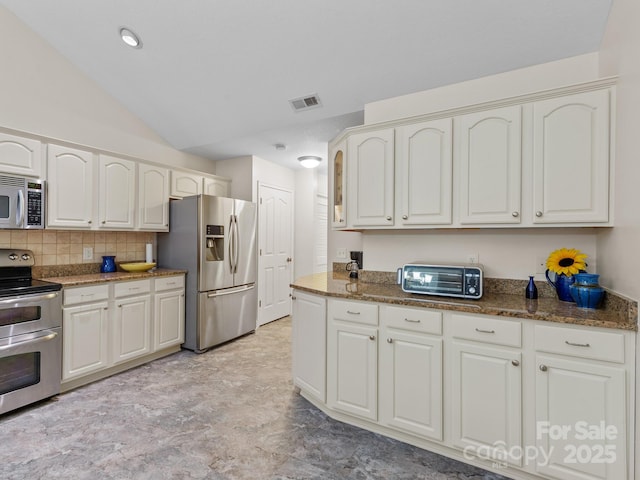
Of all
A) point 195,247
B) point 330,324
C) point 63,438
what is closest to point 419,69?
point 330,324

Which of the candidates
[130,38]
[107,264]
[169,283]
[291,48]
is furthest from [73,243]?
[291,48]

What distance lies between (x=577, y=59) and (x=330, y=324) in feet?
8.19

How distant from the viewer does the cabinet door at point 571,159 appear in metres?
1.78

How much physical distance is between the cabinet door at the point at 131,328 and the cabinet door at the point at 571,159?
3476 millimetres

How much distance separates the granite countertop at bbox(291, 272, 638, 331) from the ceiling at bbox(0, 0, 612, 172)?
5.45 feet

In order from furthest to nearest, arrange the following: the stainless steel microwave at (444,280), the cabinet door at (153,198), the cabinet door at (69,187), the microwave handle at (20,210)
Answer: the cabinet door at (153,198)
the cabinet door at (69,187)
the microwave handle at (20,210)
the stainless steel microwave at (444,280)

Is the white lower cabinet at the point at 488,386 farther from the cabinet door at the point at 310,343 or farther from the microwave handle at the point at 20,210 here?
the microwave handle at the point at 20,210

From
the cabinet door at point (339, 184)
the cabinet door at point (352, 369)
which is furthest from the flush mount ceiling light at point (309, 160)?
the cabinet door at point (352, 369)

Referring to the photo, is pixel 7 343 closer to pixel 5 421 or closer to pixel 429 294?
pixel 5 421

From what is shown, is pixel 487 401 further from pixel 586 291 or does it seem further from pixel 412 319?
pixel 586 291

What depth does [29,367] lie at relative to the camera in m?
2.39

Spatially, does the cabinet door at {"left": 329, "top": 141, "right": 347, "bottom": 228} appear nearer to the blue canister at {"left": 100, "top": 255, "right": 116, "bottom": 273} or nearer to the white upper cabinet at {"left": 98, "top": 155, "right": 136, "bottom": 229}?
the white upper cabinet at {"left": 98, "top": 155, "right": 136, "bottom": 229}

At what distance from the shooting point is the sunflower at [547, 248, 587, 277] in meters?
1.86

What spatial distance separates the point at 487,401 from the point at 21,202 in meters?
3.63
